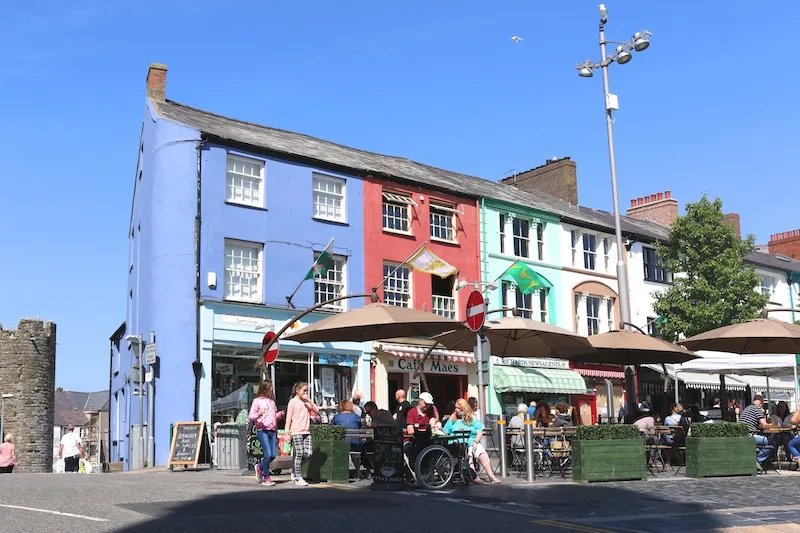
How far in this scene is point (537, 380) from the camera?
102 feet

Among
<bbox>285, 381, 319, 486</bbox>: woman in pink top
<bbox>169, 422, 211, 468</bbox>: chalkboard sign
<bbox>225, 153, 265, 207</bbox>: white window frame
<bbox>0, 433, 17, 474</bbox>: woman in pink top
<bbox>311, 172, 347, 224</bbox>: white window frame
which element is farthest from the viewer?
<bbox>311, 172, 347, 224</bbox>: white window frame

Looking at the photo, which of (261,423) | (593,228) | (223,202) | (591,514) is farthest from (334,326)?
(593,228)

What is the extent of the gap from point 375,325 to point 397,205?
1468 cm

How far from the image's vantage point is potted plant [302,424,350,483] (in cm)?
1405

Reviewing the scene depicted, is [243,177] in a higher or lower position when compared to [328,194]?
higher

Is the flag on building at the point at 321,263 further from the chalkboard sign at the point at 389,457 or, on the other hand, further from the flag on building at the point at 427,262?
the chalkboard sign at the point at 389,457

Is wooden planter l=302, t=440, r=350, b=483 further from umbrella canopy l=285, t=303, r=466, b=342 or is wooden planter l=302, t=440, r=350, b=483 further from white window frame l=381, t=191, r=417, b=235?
white window frame l=381, t=191, r=417, b=235

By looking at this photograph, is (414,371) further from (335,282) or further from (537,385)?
(537,385)

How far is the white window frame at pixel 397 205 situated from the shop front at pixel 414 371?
3851 millimetres

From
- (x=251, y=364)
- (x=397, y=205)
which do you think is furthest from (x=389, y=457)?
(x=397, y=205)

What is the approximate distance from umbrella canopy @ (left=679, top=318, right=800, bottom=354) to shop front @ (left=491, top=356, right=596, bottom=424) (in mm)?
10718

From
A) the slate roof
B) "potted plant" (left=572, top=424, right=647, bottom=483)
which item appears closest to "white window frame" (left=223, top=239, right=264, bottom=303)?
the slate roof

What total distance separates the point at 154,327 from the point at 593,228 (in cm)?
1785

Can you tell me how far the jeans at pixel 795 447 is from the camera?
1652 centimetres
